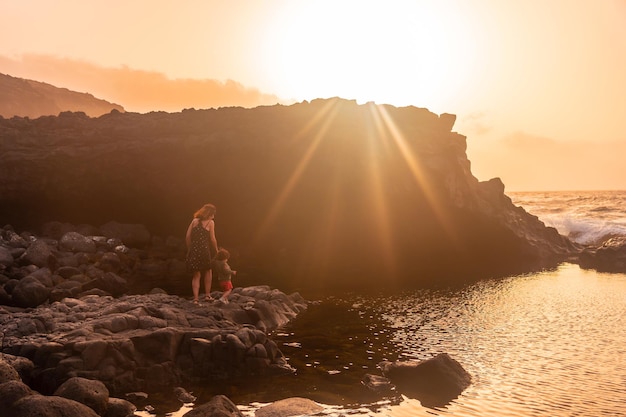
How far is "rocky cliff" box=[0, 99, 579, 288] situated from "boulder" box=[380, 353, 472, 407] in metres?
29.3

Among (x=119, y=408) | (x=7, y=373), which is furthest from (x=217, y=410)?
(x=7, y=373)

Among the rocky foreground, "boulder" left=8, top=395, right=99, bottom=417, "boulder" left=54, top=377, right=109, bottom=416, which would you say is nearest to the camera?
"boulder" left=8, top=395, right=99, bottom=417

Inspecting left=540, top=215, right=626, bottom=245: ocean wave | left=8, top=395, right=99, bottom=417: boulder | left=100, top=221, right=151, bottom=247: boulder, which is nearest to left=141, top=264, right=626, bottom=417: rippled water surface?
left=8, top=395, right=99, bottom=417: boulder

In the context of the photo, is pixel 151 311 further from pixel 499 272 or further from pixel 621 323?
pixel 499 272

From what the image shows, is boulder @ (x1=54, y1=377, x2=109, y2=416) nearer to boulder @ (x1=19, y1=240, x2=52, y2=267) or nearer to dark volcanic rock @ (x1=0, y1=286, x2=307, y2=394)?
dark volcanic rock @ (x1=0, y1=286, x2=307, y2=394)

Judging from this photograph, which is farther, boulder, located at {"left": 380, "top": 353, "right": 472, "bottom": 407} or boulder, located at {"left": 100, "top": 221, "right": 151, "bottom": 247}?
boulder, located at {"left": 100, "top": 221, "right": 151, "bottom": 247}

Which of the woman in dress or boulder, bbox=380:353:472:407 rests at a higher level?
the woman in dress

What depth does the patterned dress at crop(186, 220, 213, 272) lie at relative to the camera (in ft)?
60.4

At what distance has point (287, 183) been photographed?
50500mm

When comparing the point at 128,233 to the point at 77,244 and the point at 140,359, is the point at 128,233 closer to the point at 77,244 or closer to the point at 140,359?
the point at 77,244

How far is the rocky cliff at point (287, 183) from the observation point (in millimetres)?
46594

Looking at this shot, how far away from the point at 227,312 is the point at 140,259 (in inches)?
942

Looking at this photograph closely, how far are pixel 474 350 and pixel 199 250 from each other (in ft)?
32.0

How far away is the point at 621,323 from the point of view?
1981 centimetres
